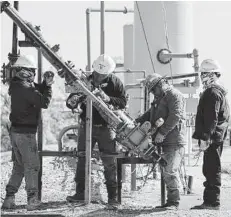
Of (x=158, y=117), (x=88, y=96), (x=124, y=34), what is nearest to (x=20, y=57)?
(x=88, y=96)

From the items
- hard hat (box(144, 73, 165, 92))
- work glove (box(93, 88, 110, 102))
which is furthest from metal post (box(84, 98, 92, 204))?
hard hat (box(144, 73, 165, 92))

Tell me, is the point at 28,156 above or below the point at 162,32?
below

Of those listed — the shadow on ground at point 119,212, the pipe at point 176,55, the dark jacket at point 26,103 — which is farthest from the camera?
the pipe at point 176,55

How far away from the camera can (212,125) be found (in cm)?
728

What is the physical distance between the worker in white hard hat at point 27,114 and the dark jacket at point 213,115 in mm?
1820

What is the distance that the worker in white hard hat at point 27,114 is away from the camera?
23.9 ft

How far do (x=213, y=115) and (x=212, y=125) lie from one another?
0.12 meters

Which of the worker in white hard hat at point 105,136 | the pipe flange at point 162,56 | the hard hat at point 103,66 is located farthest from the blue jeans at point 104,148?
the pipe flange at point 162,56

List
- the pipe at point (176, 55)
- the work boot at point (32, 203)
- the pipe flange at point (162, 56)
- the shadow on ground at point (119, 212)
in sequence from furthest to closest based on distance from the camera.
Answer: the pipe flange at point (162, 56)
the pipe at point (176, 55)
the work boot at point (32, 203)
the shadow on ground at point (119, 212)

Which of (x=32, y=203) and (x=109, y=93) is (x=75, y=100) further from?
(x=32, y=203)

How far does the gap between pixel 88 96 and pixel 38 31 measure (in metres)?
0.97

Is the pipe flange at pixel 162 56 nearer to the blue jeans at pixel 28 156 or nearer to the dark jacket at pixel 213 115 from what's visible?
the dark jacket at pixel 213 115

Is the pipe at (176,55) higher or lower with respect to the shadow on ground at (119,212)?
A: higher

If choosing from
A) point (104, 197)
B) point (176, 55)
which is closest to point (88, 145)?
point (104, 197)
